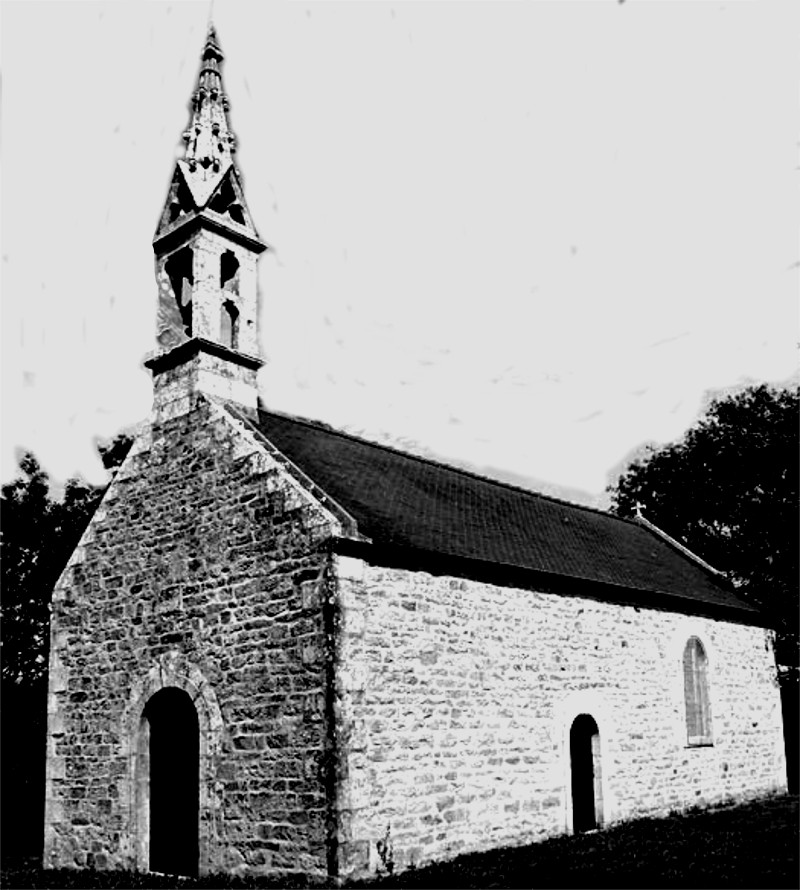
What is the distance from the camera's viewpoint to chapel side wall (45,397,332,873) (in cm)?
1159

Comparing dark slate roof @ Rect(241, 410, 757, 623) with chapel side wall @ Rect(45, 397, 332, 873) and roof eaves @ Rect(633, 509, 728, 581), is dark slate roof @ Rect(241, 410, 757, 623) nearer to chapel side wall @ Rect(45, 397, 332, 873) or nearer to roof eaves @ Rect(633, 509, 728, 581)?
roof eaves @ Rect(633, 509, 728, 581)

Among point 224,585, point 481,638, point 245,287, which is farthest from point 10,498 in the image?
point 481,638

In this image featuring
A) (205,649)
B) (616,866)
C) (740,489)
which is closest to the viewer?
(616,866)

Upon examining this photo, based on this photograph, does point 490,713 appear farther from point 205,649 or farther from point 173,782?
point 173,782

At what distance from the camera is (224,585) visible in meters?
13.0

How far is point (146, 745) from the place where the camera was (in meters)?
13.7

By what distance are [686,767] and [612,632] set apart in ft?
11.0

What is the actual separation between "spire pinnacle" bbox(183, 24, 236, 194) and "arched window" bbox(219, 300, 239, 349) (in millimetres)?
1959

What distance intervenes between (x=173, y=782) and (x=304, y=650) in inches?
134

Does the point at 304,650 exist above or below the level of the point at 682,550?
below

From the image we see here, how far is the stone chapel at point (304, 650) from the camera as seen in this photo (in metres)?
11.6

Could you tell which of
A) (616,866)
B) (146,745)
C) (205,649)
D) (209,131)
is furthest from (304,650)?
(209,131)

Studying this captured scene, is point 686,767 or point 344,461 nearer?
point 344,461

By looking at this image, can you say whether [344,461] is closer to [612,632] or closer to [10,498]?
[612,632]
